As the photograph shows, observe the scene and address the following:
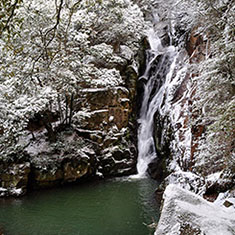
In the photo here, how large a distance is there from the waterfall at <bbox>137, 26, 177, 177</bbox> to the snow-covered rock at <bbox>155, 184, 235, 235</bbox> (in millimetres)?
7995

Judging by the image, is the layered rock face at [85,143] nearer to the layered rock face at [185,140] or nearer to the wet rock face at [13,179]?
the wet rock face at [13,179]

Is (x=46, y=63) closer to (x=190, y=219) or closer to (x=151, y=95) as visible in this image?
(x=151, y=95)

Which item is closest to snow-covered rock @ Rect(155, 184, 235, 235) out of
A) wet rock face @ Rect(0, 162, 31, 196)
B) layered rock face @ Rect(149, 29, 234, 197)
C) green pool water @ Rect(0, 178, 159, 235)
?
layered rock face @ Rect(149, 29, 234, 197)

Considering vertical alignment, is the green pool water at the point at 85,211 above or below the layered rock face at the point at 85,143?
below

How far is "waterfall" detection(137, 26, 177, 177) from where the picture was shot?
1109 cm

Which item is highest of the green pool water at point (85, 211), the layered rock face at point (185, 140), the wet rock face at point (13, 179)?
the layered rock face at point (185, 140)

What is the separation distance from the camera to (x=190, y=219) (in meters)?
2.30

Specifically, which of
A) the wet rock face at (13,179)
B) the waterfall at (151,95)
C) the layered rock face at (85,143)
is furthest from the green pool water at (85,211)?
the waterfall at (151,95)

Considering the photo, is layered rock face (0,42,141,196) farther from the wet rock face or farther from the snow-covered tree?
the snow-covered tree

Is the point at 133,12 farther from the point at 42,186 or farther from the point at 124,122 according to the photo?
the point at 42,186

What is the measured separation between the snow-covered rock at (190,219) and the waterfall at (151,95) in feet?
26.2

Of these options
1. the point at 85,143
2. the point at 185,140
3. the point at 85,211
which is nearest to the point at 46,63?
the point at 85,143

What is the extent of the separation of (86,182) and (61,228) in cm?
372

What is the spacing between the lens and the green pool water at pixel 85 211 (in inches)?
238
